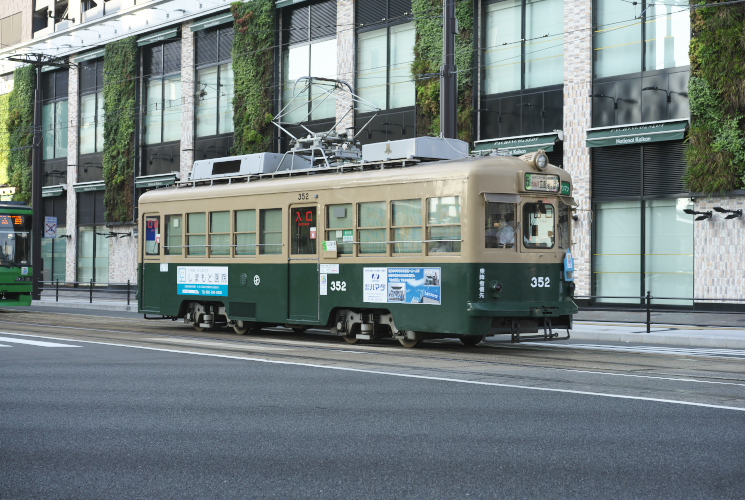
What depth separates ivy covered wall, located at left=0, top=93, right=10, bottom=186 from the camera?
164 feet

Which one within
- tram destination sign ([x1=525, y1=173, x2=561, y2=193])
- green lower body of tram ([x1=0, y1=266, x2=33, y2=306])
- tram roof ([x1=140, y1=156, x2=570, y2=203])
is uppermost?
tram roof ([x1=140, y1=156, x2=570, y2=203])

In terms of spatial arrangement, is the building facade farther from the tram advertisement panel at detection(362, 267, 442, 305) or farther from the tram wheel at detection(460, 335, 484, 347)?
the tram advertisement panel at detection(362, 267, 442, 305)

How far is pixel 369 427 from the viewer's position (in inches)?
307

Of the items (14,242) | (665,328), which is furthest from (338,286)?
(14,242)

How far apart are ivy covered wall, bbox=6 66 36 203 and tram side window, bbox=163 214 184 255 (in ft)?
102

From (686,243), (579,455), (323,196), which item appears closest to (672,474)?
(579,455)

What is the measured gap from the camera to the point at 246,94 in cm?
3616

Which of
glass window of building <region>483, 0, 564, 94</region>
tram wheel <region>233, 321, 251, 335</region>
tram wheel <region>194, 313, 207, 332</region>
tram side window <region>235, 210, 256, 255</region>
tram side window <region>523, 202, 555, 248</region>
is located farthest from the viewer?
glass window of building <region>483, 0, 564, 94</region>

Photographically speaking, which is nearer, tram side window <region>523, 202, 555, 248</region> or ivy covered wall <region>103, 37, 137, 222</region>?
tram side window <region>523, 202, 555, 248</region>

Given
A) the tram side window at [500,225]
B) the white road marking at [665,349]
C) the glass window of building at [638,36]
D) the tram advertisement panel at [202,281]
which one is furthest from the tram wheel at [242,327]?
the glass window of building at [638,36]

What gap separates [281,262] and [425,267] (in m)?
3.53

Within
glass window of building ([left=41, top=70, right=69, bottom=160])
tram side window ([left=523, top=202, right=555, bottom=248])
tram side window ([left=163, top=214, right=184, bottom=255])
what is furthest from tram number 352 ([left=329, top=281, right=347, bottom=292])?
glass window of building ([left=41, top=70, right=69, bottom=160])

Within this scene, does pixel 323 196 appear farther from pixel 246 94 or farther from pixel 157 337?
pixel 246 94

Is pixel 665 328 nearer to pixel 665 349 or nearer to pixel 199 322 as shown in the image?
pixel 665 349
